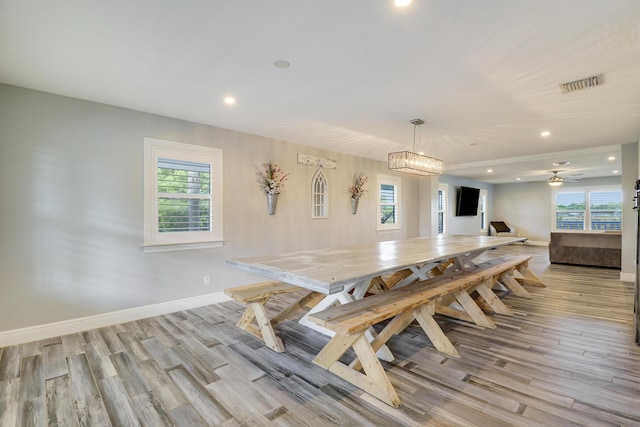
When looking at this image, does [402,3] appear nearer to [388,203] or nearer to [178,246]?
[178,246]

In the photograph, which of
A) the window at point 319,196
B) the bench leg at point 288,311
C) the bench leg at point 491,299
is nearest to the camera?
the bench leg at point 288,311

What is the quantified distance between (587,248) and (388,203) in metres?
4.25

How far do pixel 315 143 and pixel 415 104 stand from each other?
203 centimetres

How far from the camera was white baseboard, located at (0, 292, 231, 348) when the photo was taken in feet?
9.00

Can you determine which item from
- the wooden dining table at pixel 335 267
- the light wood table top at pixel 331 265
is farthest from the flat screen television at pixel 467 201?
the light wood table top at pixel 331 265

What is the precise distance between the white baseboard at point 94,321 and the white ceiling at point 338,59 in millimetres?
2217

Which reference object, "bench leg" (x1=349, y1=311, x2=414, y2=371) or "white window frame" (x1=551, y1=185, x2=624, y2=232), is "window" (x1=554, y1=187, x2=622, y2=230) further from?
"bench leg" (x1=349, y1=311, x2=414, y2=371)

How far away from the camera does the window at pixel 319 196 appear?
5.18m

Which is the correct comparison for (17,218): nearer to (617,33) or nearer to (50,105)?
(50,105)

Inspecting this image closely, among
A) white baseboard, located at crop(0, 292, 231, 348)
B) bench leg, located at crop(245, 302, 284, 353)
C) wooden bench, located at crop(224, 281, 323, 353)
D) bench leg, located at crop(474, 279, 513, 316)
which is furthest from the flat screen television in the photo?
bench leg, located at crop(245, 302, 284, 353)

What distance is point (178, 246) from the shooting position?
12.1 ft

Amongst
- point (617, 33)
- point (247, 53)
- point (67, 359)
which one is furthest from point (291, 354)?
point (617, 33)

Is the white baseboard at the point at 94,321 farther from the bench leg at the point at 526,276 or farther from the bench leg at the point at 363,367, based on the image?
the bench leg at the point at 526,276

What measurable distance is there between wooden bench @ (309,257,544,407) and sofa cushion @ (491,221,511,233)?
30.0ft
